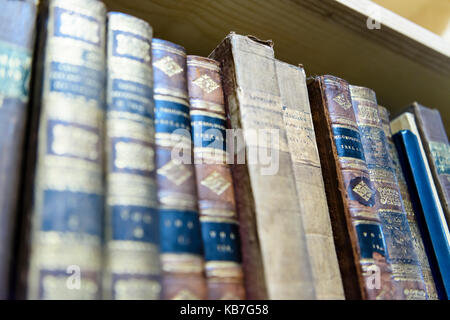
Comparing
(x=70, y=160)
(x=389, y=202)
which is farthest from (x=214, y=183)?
(x=389, y=202)

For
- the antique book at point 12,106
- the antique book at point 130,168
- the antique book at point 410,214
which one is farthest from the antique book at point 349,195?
the antique book at point 12,106

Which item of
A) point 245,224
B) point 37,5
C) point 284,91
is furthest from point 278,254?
point 37,5

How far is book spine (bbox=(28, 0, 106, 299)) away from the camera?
14.9 inches

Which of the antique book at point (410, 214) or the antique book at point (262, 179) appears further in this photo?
A: the antique book at point (410, 214)

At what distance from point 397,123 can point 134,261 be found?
0.59 meters

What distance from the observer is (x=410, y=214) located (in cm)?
69

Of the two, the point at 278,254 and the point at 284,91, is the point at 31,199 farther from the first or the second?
the point at 284,91

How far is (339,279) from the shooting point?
1.72ft

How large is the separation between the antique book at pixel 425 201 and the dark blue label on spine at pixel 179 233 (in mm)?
401

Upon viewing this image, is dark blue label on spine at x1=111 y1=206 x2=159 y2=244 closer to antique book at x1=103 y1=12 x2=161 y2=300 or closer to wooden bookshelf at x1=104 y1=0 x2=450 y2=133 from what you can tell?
antique book at x1=103 y1=12 x2=161 y2=300

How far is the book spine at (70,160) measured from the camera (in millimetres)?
379

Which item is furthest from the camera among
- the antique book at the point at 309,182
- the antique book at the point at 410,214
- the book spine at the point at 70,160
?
the antique book at the point at 410,214

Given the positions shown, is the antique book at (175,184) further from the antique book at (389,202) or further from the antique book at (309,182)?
the antique book at (389,202)

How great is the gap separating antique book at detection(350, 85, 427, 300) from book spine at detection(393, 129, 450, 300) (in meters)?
0.07
